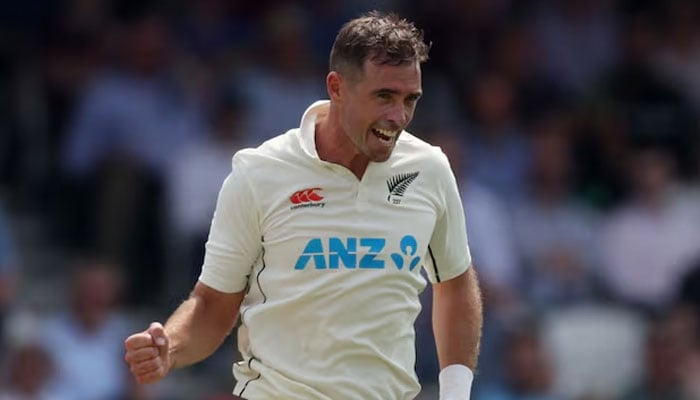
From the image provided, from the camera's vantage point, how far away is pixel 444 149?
394 inches

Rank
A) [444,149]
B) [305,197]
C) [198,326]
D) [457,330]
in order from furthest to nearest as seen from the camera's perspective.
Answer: [444,149], [457,330], [198,326], [305,197]

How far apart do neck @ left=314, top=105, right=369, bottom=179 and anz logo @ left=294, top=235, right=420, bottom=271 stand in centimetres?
25

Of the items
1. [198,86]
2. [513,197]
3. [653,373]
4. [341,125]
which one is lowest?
[653,373]

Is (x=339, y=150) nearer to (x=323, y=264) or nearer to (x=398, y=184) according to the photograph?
(x=398, y=184)

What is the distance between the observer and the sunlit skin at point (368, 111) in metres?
5.59

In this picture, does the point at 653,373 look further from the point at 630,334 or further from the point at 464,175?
the point at 464,175

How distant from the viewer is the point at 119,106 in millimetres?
11070

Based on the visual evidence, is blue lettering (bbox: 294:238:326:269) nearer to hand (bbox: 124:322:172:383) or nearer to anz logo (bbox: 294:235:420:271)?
anz logo (bbox: 294:235:420:271)

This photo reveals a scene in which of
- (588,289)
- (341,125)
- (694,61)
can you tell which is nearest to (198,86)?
(588,289)

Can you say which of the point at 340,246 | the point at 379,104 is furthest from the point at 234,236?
the point at 379,104

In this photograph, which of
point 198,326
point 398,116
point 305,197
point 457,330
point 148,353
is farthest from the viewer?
point 457,330

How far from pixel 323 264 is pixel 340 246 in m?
0.08

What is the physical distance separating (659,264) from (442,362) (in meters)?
5.40

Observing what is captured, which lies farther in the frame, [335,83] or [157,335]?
[335,83]
